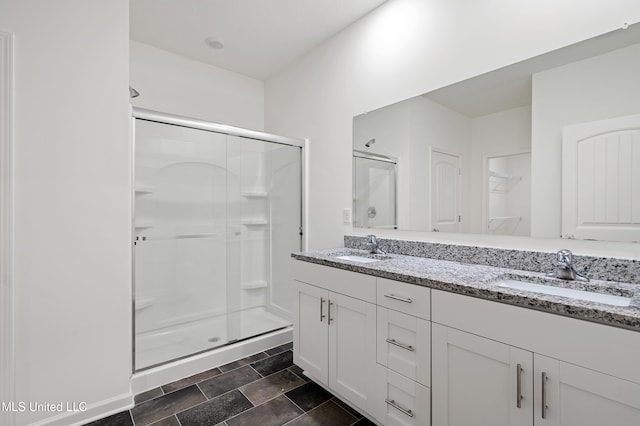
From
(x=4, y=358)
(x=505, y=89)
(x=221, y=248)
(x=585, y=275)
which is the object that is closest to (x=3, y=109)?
(x=4, y=358)

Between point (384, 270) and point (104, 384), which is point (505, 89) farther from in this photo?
point (104, 384)

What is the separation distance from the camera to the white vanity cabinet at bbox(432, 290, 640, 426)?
2.85 feet

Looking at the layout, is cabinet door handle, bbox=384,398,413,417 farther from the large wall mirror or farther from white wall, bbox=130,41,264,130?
white wall, bbox=130,41,264,130

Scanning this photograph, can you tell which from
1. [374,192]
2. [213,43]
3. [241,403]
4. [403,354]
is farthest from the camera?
[213,43]

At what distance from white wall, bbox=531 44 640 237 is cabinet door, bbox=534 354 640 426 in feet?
2.27

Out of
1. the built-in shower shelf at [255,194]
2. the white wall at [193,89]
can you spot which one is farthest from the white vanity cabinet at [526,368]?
the white wall at [193,89]

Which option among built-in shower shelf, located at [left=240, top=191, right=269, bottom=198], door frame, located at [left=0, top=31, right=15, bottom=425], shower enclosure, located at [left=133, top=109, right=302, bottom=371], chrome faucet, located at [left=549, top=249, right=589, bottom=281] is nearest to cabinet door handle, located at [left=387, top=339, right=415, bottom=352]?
chrome faucet, located at [left=549, top=249, right=589, bottom=281]

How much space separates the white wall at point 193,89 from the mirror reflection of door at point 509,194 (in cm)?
251

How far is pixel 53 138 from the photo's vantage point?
5.12 ft

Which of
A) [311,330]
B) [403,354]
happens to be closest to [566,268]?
[403,354]

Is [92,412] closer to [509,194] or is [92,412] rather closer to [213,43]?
[509,194]

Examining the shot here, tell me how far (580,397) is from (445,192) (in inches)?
45.1

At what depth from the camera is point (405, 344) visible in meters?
1.38

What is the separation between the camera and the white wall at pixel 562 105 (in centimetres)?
124
